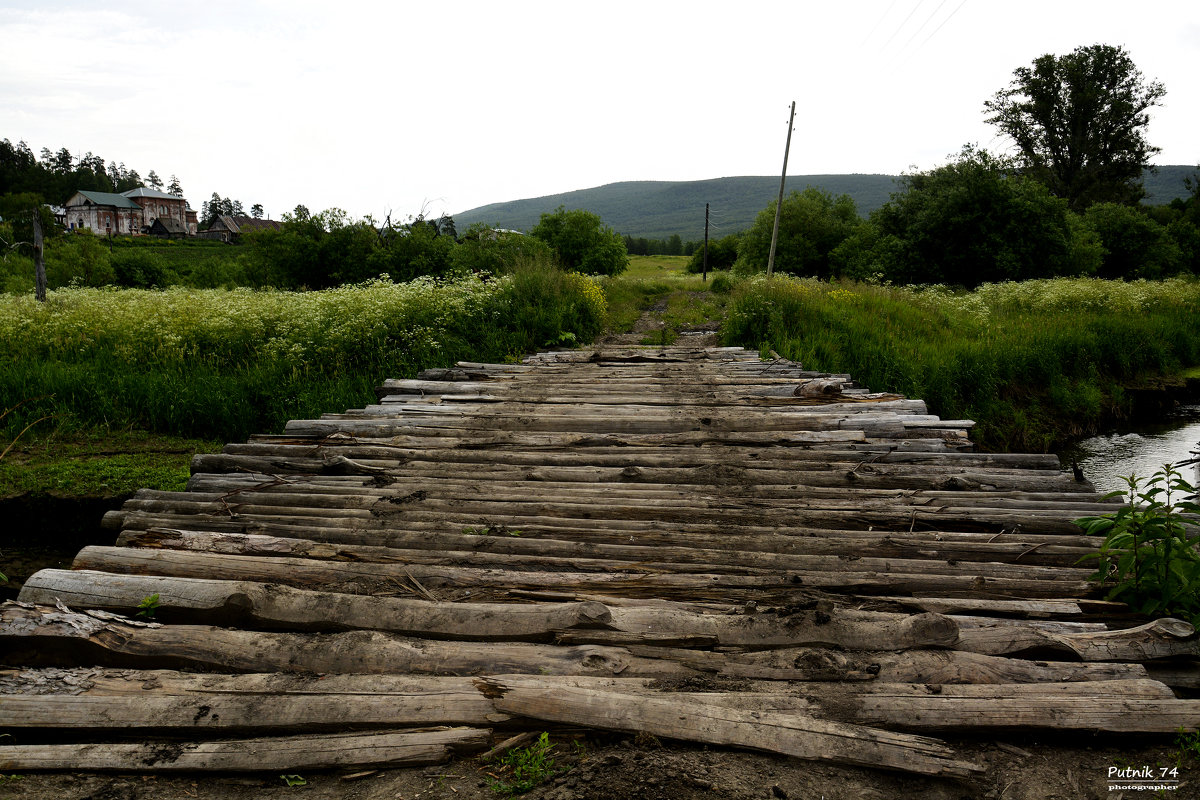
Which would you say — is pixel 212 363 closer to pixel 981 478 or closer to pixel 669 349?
pixel 669 349

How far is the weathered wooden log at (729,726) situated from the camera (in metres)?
2.13

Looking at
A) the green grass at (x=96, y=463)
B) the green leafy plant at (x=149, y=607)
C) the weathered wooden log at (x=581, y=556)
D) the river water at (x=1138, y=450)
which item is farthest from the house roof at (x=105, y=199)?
the river water at (x=1138, y=450)

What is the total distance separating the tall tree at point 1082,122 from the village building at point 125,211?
333 ft

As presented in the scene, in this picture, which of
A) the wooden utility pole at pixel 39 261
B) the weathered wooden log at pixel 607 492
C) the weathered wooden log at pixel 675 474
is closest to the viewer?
the weathered wooden log at pixel 607 492

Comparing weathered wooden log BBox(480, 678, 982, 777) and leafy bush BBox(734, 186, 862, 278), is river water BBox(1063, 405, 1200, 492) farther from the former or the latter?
leafy bush BBox(734, 186, 862, 278)

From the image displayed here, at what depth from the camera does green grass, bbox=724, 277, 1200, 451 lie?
1037cm

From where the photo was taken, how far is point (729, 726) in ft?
7.23

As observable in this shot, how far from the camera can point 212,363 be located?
32.6 feet

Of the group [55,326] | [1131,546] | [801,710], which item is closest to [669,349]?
[1131,546]

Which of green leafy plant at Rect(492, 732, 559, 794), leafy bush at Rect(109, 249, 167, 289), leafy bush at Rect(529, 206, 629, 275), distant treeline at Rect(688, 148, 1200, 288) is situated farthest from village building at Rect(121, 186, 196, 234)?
green leafy plant at Rect(492, 732, 559, 794)

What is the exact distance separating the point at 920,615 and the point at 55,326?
13.8 metres

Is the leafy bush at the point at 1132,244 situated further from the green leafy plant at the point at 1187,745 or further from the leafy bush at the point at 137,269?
the leafy bush at the point at 137,269

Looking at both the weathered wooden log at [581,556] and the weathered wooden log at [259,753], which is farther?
the weathered wooden log at [581,556]

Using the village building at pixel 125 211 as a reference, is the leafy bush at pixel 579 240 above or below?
below
